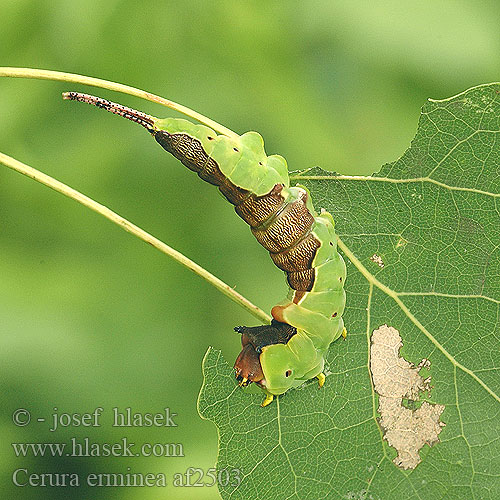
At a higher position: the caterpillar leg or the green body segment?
the green body segment

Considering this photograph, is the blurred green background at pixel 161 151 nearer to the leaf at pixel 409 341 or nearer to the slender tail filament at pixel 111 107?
the leaf at pixel 409 341

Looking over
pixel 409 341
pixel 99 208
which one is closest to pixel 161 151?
pixel 99 208

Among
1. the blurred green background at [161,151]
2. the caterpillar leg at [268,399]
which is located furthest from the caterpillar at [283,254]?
the blurred green background at [161,151]

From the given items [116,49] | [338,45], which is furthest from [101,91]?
[338,45]

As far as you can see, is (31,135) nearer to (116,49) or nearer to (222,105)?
(116,49)

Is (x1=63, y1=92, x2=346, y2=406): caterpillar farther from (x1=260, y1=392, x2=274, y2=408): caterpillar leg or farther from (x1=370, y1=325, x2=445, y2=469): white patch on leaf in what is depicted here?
(x1=370, y1=325, x2=445, y2=469): white patch on leaf

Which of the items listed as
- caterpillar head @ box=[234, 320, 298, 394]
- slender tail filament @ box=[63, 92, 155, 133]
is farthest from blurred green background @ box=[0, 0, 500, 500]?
slender tail filament @ box=[63, 92, 155, 133]
